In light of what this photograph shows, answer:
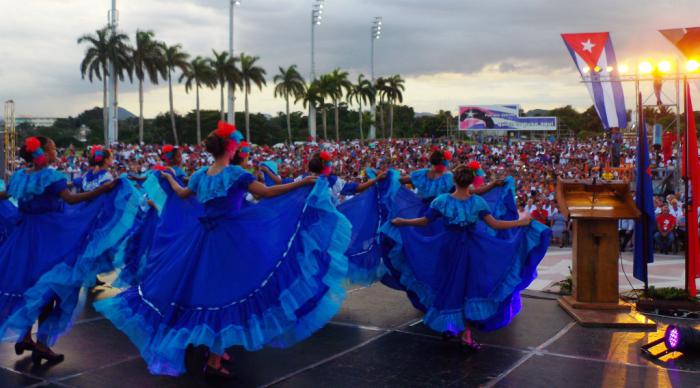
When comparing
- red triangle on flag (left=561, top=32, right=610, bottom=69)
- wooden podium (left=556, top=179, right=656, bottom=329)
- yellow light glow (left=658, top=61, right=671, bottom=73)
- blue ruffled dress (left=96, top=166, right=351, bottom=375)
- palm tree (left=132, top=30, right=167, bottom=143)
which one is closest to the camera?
blue ruffled dress (left=96, top=166, right=351, bottom=375)

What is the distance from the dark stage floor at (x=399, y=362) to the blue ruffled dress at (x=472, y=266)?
289mm

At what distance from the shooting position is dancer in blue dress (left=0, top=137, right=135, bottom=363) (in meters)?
4.80

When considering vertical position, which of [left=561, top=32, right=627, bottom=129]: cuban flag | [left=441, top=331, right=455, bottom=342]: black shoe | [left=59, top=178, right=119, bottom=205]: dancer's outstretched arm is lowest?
[left=441, top=331, right=455, bottom=342]: black shoe

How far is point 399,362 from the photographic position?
505cm

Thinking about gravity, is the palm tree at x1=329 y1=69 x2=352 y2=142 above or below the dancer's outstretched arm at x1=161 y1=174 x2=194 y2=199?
above

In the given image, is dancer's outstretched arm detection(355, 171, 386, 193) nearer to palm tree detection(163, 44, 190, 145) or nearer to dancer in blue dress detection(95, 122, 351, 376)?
dancer in blue dress detection(95, 122, 351, 376)

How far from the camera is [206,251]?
440 centimetres

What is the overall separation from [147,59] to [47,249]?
156 feet

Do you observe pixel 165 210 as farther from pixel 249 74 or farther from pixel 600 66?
pixel 249 74

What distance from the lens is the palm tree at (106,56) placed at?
151ft

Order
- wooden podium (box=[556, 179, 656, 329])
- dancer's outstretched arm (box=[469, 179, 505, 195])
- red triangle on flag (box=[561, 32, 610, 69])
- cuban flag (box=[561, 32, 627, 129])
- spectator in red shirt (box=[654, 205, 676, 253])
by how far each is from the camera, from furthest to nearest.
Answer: red triangle on flag (box=[561, 32, 610, 69])
cuban flag (box=[561, 32, 627, 129])
spectator in red shirt (box=[654, 205, 676, 253])
wooden podium (box=[556, 179, 656, 329])
dancer's outstretched arm (box=[469, 179, 505, 195])

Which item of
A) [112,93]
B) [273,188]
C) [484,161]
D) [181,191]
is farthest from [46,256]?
[112,93]

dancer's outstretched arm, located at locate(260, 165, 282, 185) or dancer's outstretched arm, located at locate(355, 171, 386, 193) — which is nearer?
dancer's outstretched arm, located at locate(355, 171, 386, 193)

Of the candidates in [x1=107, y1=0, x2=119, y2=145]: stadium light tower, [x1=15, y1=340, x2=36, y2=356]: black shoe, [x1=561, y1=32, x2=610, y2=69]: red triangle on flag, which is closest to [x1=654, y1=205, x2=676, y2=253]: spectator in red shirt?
[x1=561, y1=32, x2=610, y2=69]: red triangle on flag
